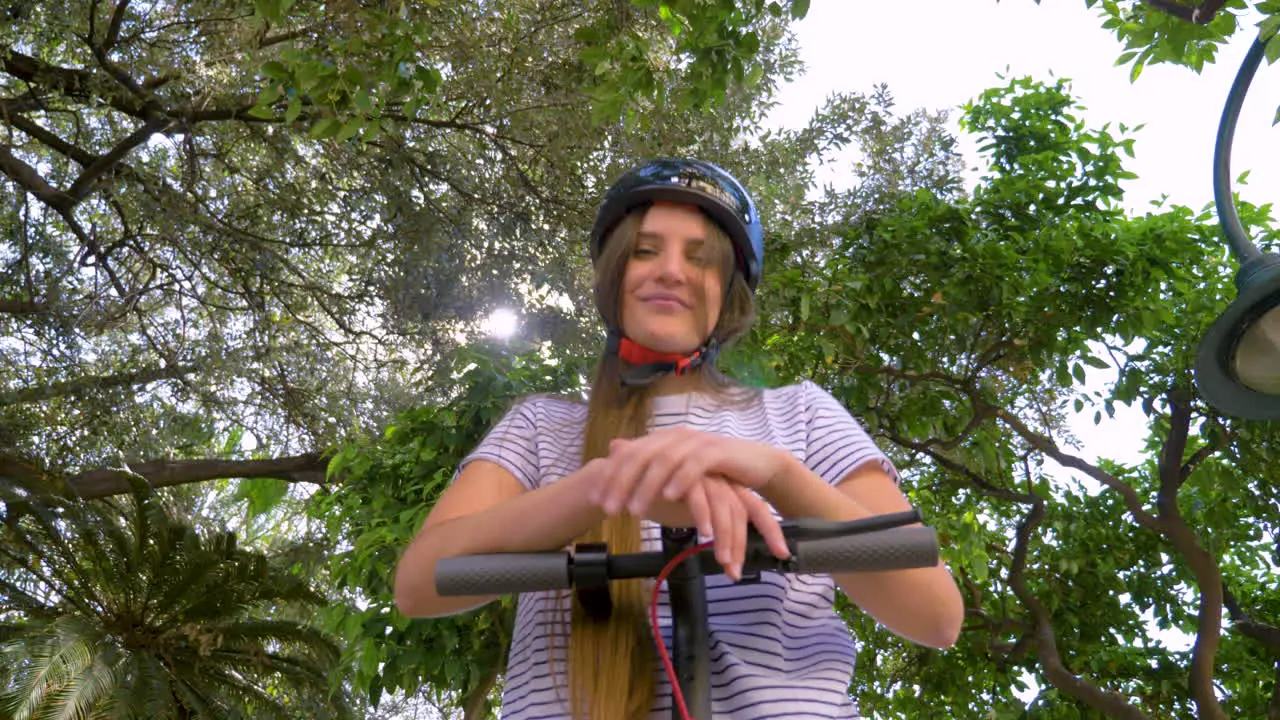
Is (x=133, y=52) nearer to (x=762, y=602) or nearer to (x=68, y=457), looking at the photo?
(x=68, y=457)

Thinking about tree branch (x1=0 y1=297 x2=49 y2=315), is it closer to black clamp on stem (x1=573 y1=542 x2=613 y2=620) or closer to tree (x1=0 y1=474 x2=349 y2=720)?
tree (x1=0 y1=474 x2=349 y2=720)

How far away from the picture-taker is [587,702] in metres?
1.53

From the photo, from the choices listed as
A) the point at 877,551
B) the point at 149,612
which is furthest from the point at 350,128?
the point at 149,612

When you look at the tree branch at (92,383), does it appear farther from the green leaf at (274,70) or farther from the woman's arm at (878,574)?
the woman's arm at (878,574)

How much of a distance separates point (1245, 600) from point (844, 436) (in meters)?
9.53

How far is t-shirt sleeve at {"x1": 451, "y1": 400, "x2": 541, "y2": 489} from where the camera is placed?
6.13ft

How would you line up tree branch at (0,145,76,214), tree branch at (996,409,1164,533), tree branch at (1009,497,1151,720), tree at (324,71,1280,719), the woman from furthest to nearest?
1. tree branch at (0,145,76,214)
2. tree branch at (996,409,1164,533)
3. tree branch at (1009,497,1151,720)
4. tree at (324,71,1280,719)
5. the woman

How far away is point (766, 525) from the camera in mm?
1218

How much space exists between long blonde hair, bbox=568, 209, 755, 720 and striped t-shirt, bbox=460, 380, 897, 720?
0.05m

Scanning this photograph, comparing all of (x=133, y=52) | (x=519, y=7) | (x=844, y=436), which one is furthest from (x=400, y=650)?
(x=133, y=52)

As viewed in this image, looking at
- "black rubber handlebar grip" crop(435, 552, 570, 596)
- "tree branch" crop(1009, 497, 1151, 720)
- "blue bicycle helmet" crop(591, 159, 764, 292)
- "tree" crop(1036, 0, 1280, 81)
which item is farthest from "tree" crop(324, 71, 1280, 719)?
"black rubber handlebar grip" crop(435, 552, 570, 596)

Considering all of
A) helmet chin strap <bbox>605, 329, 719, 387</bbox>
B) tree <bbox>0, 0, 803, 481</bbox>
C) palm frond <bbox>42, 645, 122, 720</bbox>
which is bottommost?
helmet chin strap <bbox>605, 329, 719, 387</bbox>

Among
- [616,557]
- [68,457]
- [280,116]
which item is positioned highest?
[280,116]

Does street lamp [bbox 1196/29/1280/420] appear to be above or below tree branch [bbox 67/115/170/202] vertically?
below
